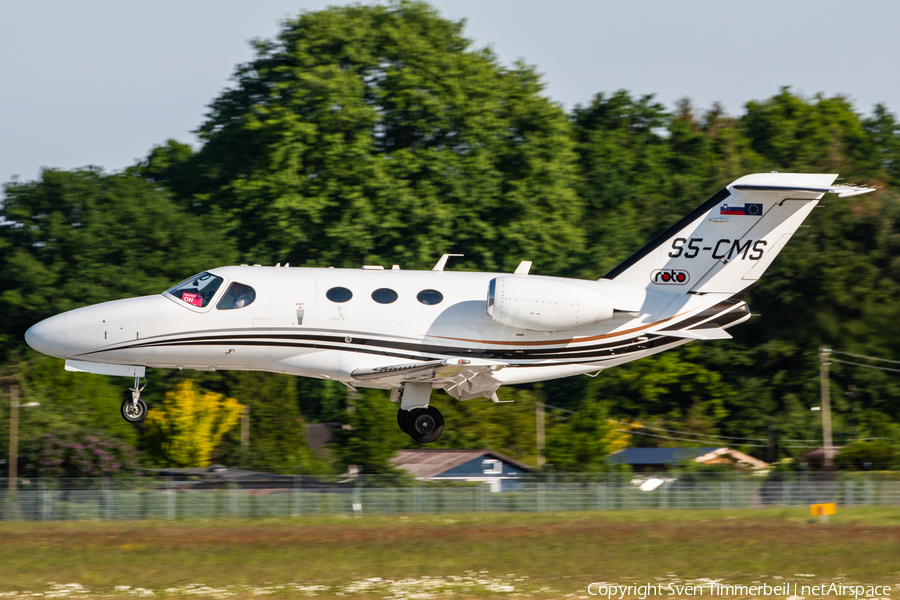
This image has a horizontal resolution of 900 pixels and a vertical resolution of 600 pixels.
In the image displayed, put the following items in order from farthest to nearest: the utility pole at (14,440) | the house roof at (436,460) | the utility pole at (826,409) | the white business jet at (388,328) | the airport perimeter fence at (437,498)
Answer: the house roof at (436,460) < the utility pole at (826,409) < the utility pole at (14,440) < the airport perimeter fence at (437,498) < the white business jet at (388,328)

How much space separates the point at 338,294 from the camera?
20.9 metres

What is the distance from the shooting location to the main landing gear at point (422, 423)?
21.2 m

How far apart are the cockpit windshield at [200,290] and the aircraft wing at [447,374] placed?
10.3 ft

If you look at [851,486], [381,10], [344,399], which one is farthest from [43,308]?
[851,486]

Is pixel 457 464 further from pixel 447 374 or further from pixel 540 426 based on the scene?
pixel 447 374

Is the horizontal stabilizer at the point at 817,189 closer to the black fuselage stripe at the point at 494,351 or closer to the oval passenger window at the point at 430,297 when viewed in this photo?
the black fuselage stripe at the point at 494,351

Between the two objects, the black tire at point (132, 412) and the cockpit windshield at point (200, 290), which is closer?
the cockpit windshield at point (200, 290)

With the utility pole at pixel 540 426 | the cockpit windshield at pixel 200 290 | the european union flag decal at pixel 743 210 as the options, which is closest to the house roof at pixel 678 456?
the utility pole at pixel 540 426

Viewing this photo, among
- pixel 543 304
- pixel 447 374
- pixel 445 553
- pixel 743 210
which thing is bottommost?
pixel 445 553

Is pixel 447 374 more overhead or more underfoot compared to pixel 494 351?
more underfoot

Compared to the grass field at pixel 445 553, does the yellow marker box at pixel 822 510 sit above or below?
above

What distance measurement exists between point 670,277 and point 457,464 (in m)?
23.5

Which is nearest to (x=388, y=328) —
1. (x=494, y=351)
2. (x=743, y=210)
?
(x=494, y=351)

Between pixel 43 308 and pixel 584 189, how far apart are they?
27.4 metres
